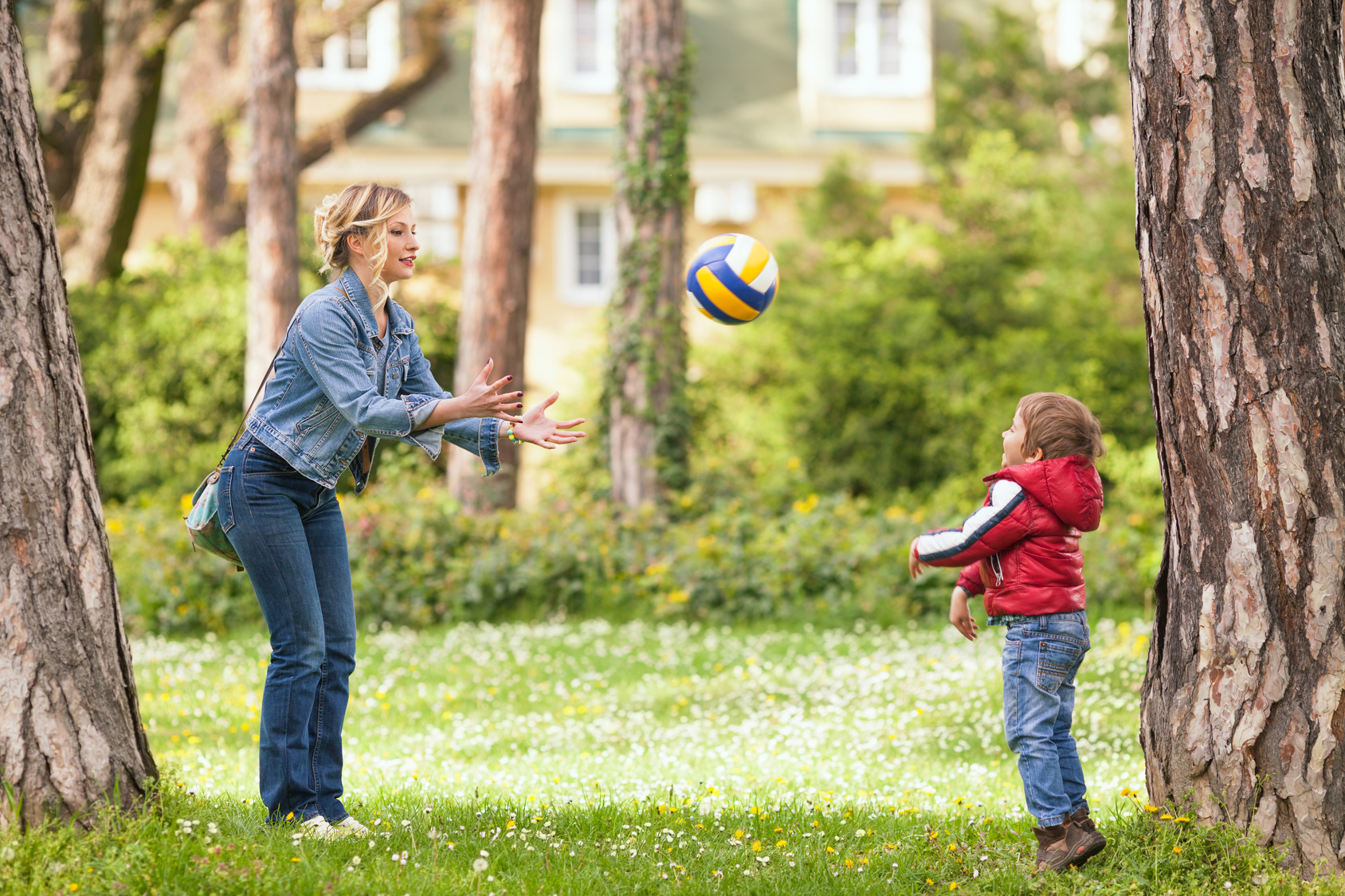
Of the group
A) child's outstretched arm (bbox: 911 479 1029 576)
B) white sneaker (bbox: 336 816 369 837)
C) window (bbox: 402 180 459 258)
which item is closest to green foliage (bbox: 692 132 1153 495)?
window (bbox: 402 180 459 258)

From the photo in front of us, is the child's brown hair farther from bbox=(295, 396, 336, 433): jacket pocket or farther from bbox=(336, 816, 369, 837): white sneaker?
bbox=(336, 816, 369, 837): white sneaker

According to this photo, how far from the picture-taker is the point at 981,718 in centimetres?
666

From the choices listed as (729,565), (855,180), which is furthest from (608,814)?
(855,180)

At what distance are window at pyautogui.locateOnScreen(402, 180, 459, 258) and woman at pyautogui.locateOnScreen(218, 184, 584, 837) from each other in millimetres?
15066

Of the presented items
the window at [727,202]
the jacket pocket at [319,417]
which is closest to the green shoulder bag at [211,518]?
the jacket pocket at [319,417]

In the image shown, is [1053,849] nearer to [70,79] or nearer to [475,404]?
[475,404]

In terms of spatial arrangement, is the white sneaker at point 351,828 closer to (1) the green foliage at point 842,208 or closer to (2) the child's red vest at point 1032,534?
(2) the child's red vest at point 1032,534

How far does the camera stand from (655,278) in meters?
12.0

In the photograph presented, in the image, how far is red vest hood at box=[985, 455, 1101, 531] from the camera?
3.77 meters

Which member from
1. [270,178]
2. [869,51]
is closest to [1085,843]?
[270,178]

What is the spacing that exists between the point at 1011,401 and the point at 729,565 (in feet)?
17.6

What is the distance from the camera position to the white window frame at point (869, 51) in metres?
20.1

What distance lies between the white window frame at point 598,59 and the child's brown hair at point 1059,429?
1720 cm

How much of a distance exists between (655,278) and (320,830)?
28.1ft
